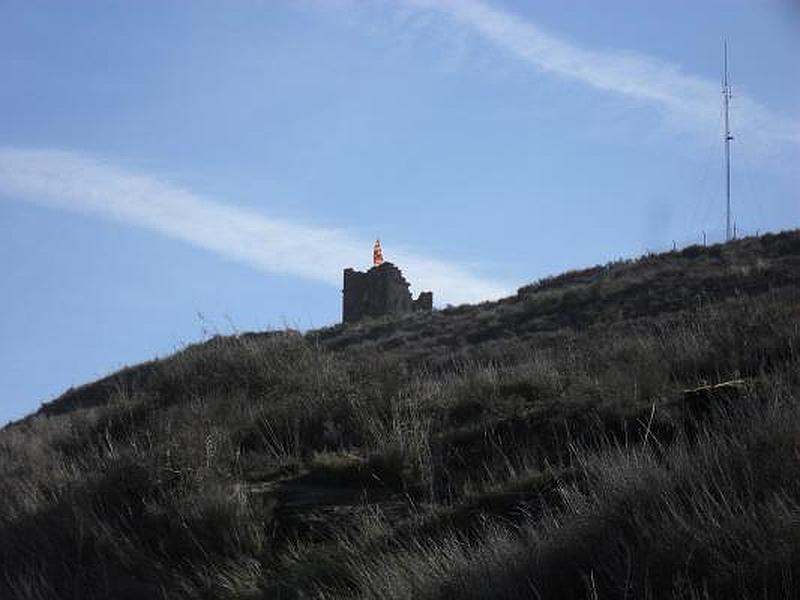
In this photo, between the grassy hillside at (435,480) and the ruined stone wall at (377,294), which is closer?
the grassy hillside at (435,480)

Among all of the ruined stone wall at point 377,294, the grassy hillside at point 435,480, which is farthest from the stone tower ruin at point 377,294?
the grassy hillside at point 435,480

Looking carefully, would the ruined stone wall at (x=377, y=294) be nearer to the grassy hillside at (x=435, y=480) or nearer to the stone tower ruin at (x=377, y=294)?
the stone tower ruin at (x=377, y=294)

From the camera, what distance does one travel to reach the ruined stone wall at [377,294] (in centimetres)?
4559

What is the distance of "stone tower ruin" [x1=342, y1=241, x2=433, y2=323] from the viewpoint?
4559 cm

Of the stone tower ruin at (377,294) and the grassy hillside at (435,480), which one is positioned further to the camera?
the stone tower ruin at (377,294)

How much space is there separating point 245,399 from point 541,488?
504 cm

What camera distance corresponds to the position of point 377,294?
46.1 metres

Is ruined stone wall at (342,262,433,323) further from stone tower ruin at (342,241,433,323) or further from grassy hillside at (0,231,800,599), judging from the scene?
grassy hillside at (0,231,800,599)

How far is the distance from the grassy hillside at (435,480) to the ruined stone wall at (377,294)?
32.8 m

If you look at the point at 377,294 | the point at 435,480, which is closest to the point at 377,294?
the point at 377,294

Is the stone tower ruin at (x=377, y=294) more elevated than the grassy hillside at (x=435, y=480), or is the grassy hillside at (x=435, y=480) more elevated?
the stone tower ruin at (x=377, y=294)

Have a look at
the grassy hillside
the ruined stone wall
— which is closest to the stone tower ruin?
the ruined stone wall

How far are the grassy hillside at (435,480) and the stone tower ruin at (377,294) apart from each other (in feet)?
108

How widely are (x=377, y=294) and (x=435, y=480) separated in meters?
38.7
